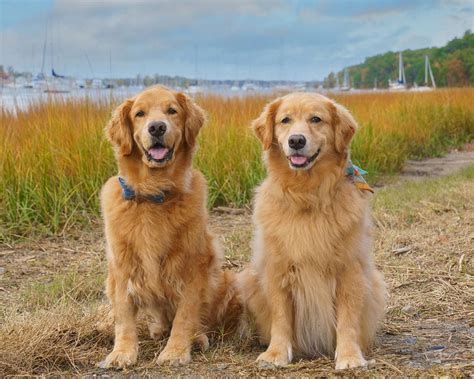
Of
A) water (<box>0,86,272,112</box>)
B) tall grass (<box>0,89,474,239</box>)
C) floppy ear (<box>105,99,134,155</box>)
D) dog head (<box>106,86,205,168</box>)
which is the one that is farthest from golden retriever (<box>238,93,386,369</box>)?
water (<box>0,86,272,112</box>)

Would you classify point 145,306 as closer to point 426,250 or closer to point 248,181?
point 426,250

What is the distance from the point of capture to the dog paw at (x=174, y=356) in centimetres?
411

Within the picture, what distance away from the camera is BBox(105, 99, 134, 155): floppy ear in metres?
4.39

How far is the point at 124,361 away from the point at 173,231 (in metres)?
0.82

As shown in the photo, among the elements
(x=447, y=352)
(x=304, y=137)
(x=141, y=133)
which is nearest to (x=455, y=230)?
(x=447, y=352)

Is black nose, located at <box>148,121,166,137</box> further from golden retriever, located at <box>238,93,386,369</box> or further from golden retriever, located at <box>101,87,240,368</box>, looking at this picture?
golden retriever, located at <box>238,93,386,369</box>

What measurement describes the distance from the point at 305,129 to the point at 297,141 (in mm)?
116

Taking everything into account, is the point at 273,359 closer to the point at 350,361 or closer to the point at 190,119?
the point at 350,361

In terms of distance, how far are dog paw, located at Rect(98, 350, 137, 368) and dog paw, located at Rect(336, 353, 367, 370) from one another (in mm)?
1195

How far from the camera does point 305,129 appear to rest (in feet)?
13.4

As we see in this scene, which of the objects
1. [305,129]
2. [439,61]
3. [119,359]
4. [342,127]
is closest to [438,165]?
[342,127]

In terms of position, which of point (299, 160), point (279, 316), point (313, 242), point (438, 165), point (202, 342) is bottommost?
point (202, 342)

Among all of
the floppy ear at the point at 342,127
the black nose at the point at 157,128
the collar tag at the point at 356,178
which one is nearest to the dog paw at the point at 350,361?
the collar tag at the point at 356,178

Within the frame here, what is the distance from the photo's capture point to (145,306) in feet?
14.3
